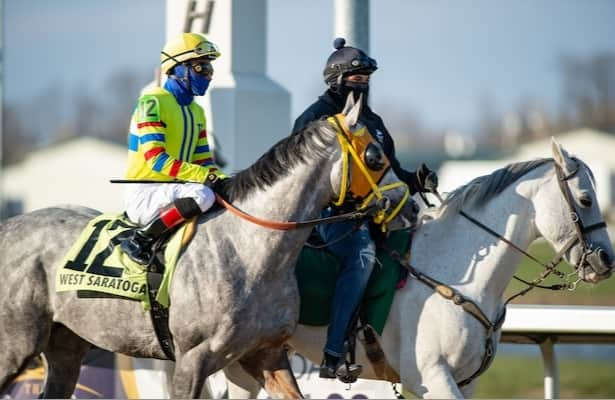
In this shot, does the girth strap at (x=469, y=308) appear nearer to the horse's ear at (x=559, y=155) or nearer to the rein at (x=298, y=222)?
the rein at (x=298, y=222)

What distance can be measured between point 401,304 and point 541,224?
2.55 ft

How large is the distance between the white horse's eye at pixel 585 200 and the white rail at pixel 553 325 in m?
1.63

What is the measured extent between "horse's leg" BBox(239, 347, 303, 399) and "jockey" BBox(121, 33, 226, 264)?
0.71 meters

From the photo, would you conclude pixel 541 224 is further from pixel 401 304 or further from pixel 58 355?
pixel 58 355

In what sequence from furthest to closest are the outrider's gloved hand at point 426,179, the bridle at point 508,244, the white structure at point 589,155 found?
the white structure at point 589,155 < the outrider's gloved hand at point 426,179 < the bridle at point 508,244

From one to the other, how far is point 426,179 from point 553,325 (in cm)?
166

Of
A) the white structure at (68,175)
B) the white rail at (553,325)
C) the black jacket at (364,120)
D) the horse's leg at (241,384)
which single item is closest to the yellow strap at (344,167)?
the black jacket at (364,120)

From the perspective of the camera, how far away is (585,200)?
6000mm

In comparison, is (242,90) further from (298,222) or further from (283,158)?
(298,222)

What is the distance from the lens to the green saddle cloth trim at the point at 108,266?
578cm

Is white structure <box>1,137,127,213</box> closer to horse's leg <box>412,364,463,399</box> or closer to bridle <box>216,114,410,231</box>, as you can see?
horse's leg <box>412,364,463,399</box>

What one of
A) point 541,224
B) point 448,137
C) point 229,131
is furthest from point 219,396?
point 448,137

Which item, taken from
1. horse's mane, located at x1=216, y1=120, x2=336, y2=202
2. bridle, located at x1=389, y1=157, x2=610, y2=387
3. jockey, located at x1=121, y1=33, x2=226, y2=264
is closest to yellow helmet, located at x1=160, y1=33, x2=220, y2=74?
jockey, located at x1=121, y1=33, x2=226, y2=264

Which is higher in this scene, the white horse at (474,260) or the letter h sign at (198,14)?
the letter h sign at (198,14)
